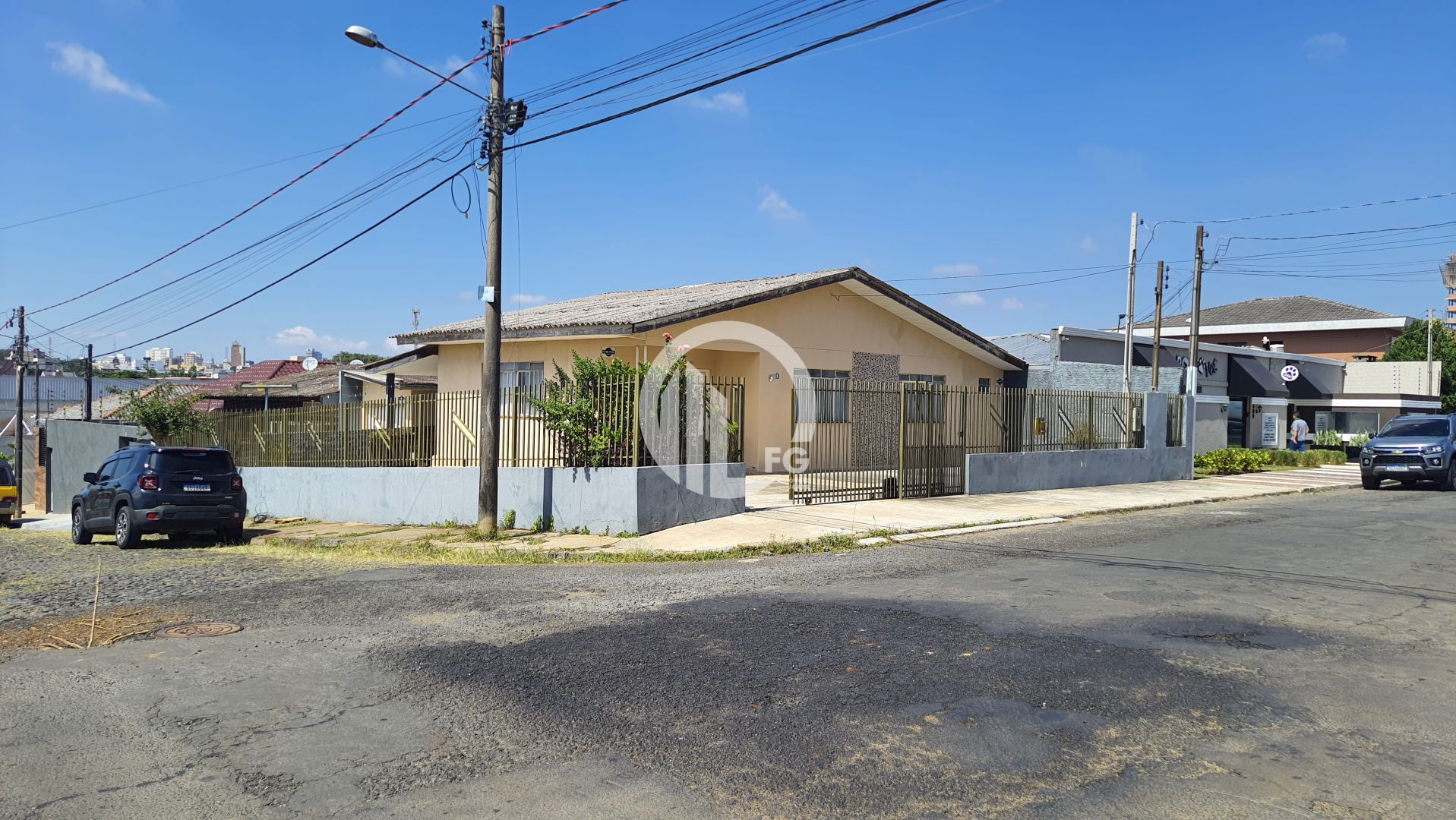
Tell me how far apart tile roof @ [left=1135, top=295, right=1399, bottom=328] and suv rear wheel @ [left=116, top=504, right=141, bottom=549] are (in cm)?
5212

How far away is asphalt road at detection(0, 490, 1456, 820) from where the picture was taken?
433 centimetres

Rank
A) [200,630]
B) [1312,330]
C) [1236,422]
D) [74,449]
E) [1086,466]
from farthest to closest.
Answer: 1. [1312,330]
2. [1236,422]
3. [74,449]
4. [1086,466]
5. [200,630]

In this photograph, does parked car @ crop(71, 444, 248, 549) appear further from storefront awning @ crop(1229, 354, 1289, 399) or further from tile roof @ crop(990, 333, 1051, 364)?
storefront awning @ crop(1229, 354, 1289, 399)

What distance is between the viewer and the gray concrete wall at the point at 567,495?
13961 millimetres

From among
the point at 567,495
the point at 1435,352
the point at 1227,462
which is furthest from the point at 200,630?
the point at 1435,352

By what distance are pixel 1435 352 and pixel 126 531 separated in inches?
2384

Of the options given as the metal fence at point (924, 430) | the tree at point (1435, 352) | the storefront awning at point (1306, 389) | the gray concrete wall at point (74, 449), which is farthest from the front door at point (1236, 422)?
the gray concrete wall at point (74, 449)

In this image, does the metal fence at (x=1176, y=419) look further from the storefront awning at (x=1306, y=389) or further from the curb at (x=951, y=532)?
the storefront awning at (x=1306, y=389)

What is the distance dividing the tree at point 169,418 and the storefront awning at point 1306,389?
138 feet

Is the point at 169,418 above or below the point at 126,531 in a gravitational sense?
above

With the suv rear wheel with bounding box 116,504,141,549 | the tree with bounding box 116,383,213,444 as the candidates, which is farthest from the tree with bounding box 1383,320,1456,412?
the suv rear wheel with bounding box 116,504,141,549

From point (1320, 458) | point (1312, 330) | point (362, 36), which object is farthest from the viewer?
point (1312, 330)

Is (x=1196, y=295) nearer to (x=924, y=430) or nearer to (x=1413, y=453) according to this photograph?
(x=1413, y=453)

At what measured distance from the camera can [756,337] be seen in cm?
2180
